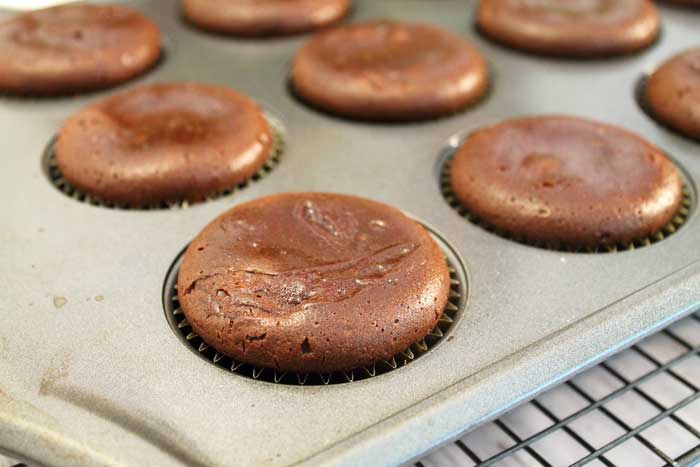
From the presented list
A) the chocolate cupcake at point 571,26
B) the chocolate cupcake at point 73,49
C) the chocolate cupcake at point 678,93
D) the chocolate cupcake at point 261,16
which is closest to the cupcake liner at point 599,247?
the chocolate cupcake at point 678,93

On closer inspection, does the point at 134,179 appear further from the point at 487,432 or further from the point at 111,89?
the point at 487,432

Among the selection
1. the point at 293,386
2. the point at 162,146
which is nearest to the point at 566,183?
the point at 293,386

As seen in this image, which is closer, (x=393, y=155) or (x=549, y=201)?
(x=549, y=201)

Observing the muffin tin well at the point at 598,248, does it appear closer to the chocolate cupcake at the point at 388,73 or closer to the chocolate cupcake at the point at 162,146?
the chocolate cupcake at the point at 388,73

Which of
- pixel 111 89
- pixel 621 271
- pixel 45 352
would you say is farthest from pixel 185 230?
pixel 621 271

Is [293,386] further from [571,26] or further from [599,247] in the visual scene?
[571,26]

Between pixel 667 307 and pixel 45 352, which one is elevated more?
pixel 667 307
